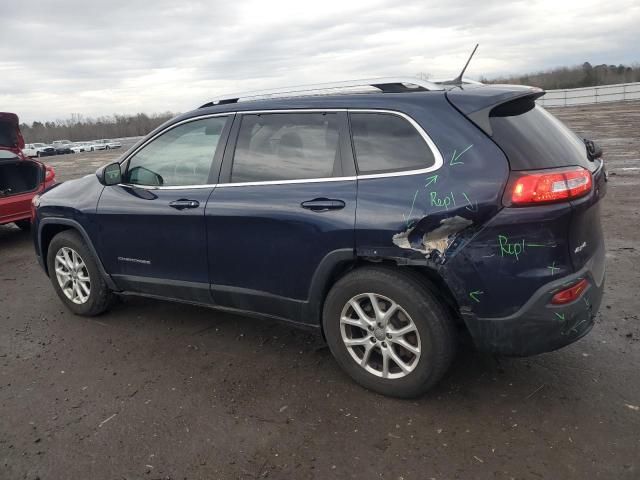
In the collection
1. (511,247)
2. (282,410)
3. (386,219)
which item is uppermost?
(386,219)

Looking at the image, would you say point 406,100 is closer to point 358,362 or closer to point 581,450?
point 358,362

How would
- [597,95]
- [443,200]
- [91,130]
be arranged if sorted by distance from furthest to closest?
[91,130]
[597,95]
[443,200]

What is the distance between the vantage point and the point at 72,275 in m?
4.82

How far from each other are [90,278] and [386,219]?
9.37ft

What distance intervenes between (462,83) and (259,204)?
1.56 meters

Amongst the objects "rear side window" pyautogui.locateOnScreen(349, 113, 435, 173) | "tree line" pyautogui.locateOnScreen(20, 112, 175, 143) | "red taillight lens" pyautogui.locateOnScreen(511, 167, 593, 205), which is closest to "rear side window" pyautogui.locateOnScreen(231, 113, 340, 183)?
"rear side window" pyautogui.locateOnScreen(349, 113, 435, 173)

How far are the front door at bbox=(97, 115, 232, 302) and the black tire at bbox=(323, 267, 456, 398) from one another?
1.18 meters

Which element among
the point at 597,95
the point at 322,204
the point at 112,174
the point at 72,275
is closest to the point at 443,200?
the point at 322,204

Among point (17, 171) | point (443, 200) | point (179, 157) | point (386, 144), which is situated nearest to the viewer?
point (443, 200)

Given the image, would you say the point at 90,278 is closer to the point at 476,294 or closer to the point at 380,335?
the point at 380,335

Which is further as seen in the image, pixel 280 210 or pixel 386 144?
pixel 280 210

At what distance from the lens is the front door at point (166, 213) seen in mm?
3887

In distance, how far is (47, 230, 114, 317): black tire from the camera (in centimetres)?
464

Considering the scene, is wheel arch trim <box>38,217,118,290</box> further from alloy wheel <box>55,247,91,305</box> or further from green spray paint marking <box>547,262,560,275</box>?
green spray paint marking <box>547,262,560,275</box>
